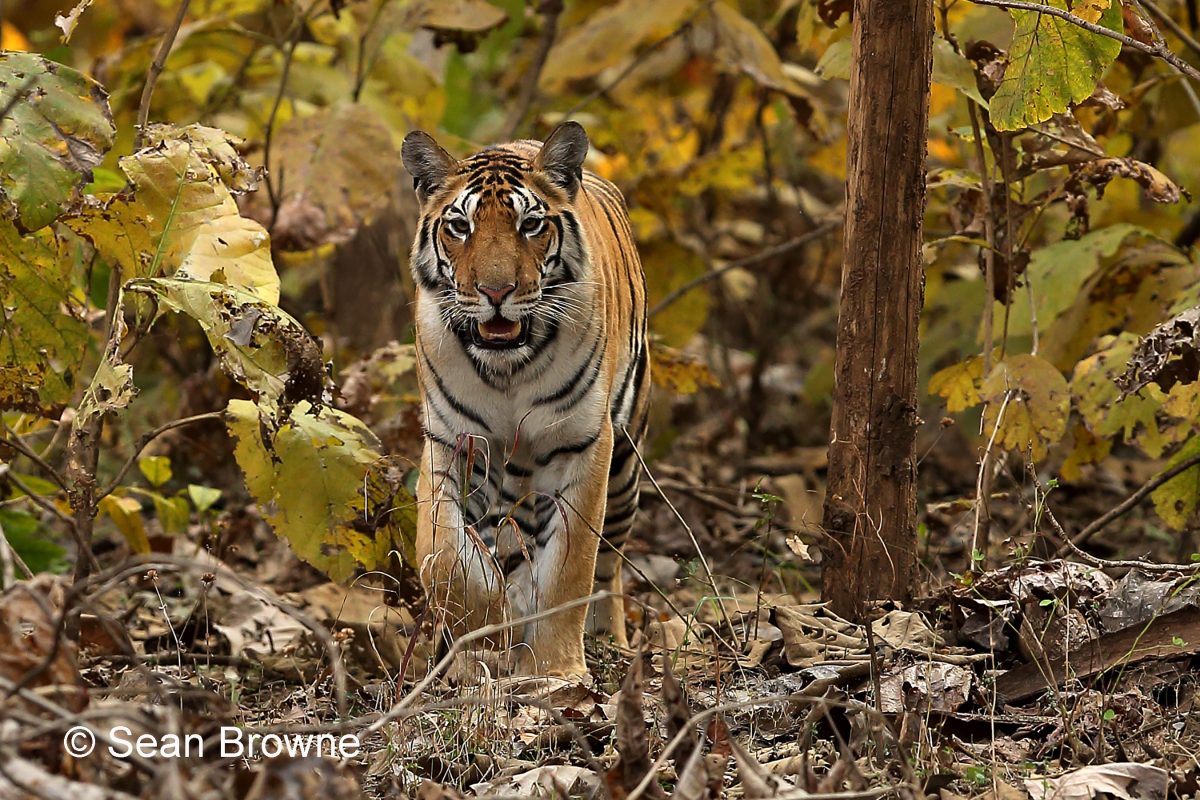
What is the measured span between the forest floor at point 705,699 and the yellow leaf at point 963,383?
1.57 feet

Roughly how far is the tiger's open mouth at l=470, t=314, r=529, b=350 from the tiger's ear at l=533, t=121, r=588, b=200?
544 millimetres

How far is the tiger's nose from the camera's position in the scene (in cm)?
429

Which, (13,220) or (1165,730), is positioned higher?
(13,220)

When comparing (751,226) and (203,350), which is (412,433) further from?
(751,226)

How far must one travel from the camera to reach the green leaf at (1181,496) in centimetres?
449

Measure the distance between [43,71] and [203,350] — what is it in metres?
3.96

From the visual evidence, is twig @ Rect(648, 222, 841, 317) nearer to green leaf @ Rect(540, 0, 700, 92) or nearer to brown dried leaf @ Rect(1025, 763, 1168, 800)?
green leaf @ Rect(540, 0, 700, 92)

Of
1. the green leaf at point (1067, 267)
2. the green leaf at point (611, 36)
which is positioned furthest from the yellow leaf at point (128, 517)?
the green leaf at point (1067, 267)

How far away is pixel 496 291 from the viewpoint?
4289 millimetres

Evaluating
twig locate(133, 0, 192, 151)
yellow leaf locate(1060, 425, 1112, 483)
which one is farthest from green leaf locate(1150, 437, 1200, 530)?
twig locate(133, 0, 192, 151)

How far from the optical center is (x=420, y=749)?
338 centimetres

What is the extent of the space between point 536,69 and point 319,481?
326 centimetres

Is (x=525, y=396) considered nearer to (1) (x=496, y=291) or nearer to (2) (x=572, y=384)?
(2) (x=572, y=384)

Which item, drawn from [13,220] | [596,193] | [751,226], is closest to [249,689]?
[13,220]
